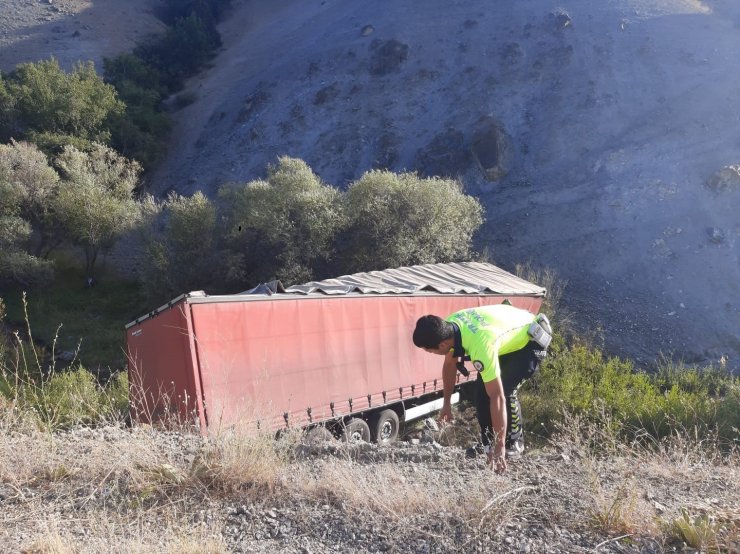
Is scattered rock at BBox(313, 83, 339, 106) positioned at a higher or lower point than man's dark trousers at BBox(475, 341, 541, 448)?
higher

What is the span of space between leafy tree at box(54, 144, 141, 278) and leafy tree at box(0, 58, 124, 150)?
6.53 metres

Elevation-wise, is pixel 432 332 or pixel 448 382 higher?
pixel 432 332

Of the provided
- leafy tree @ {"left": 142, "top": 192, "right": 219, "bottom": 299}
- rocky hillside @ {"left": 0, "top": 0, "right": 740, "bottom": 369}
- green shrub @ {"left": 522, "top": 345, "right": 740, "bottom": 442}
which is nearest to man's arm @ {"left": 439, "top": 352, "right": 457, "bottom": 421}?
green shrub @ {"left": 522, "top": 345, "right": 740, "bottom": 442}

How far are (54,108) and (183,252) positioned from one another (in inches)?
659

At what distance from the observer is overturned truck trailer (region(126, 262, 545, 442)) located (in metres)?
7.38

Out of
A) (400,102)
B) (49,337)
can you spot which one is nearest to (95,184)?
(49,337)

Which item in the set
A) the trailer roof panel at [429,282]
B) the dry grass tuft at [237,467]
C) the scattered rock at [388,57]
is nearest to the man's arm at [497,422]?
the dry grass tuft at [237,467]

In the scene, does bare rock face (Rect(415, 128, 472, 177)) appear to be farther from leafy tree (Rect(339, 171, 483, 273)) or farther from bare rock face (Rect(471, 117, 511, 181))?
leafy tree (Rect(339, 171, 483, 273))

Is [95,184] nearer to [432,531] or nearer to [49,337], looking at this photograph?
[49,337]

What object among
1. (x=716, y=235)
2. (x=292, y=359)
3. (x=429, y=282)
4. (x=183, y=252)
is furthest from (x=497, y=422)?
(x=716, y=235)

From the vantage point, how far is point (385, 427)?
1052cm

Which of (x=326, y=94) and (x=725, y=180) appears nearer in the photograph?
(x=725, y=180)

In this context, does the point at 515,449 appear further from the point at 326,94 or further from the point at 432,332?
the point at 326,94

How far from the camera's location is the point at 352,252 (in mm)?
20688
